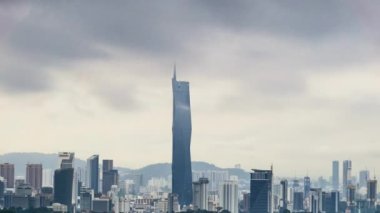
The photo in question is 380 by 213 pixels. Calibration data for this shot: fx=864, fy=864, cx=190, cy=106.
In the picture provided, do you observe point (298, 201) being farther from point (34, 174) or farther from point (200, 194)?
point (34, 174)

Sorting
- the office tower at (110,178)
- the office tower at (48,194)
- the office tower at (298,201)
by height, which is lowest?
the office tower at (298,201)

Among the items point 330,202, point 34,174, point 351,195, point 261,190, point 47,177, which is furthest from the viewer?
point 34,174

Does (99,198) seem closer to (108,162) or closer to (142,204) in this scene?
(142,204)

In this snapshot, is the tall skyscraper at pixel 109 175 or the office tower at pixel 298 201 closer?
the office tower at pixel 298 201

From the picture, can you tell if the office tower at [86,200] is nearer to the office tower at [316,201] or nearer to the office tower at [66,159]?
the office tower at [66,159]

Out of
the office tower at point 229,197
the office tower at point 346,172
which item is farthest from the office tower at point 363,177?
the office tower at point 229,197

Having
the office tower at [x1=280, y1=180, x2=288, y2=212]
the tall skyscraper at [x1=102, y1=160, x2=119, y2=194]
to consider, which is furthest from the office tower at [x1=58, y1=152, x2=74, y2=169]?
the office tower at [x1=280, y1=180, x2=288, y2=212]

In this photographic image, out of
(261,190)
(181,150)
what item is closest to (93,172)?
(181,150)
